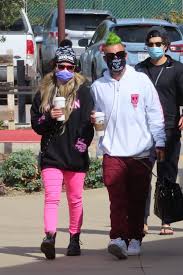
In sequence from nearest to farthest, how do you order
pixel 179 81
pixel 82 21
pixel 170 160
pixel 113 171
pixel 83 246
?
pixel 113 171 → pixel 83 246 → pixel 179 81 → pixel 170 160 → pixel 82 21

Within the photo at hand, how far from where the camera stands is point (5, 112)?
560 inches

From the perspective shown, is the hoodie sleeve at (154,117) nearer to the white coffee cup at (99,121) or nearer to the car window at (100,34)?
the white coffee cup at (99,121)

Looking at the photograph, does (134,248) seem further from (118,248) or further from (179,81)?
(179,81)

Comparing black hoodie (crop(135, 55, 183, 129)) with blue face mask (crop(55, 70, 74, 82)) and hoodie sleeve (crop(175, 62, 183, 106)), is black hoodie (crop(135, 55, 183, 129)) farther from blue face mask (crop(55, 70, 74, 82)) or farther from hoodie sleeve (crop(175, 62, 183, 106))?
blue face mask (crop(55, 70, 74, 82))

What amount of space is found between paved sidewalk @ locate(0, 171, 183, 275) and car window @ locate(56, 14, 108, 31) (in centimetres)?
1411

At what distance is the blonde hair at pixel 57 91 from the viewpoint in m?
7.28

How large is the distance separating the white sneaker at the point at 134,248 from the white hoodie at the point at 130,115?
74 centimetres

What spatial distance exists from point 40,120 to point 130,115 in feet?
2.38

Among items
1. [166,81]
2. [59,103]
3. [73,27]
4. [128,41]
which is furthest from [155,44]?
[73,27]

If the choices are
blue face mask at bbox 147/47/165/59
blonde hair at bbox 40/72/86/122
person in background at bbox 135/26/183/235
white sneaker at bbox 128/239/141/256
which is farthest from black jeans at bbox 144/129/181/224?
blonde hair at bbox 40/72/86/122

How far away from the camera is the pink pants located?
23.8 feet

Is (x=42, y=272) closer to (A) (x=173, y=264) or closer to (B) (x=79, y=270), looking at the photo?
(B) (x=79, y=270)

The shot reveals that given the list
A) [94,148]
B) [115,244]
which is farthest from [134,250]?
[94,148]

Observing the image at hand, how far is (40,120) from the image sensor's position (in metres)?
7.30
